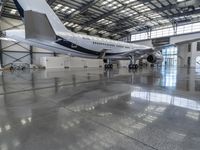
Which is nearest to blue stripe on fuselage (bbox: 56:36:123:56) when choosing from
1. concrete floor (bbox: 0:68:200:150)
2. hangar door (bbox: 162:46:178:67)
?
concrete floor (bbox: 0:68:200:150)

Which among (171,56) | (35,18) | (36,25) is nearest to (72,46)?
(36,25)

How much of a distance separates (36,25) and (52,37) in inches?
56.4

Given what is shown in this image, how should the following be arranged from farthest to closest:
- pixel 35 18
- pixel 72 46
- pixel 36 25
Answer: pixel 72 46, pixel 36 25, pixel 35 18

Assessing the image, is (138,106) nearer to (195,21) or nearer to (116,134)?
(116,134)

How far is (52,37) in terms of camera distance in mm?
7559

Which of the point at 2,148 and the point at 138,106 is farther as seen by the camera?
the point at 138,106

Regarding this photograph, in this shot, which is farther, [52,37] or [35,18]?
[52,37]

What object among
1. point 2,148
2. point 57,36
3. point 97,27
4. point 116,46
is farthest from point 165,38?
point 2,148

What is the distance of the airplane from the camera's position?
615 centimetres

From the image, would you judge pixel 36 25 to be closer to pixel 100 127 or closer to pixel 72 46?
pixel 72 46

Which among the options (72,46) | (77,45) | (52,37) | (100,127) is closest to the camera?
(100,127)

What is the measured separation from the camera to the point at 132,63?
→ 15969 mm

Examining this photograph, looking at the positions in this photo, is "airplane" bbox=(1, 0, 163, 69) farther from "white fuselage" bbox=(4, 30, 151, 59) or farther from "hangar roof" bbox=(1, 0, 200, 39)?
"hangar roof" bbox=(1, 0, 200, 39)

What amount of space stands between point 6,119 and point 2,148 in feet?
2.71
